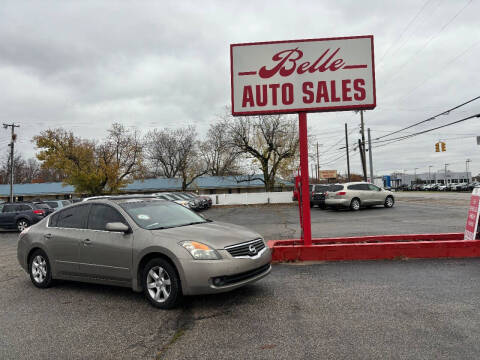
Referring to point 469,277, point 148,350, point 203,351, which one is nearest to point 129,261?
point 148,350

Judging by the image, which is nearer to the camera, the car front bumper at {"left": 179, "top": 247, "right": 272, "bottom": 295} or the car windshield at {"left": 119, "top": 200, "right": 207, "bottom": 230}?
the car front bumper at {"left": 179, "top": 247, "right": 272, "bottom": 295}

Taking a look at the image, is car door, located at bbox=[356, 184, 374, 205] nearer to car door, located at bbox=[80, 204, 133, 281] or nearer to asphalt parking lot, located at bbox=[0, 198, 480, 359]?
asphalt parking lot, located at bbox=[0, 198, 480, 359]

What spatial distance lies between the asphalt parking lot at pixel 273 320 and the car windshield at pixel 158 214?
3.65 feet

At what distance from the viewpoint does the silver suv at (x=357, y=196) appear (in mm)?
22500

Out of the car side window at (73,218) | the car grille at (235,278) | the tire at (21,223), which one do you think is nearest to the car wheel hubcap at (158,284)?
the car grille at (235,278)

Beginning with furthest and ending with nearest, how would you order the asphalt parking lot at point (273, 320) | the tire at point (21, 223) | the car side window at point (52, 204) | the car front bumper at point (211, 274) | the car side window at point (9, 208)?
1. the car side window at point (52, 204)
2. the car side window at point (9, 208)
3. the tire at point (21, 223)
4. the car front bumper at point (211, 274)
5. the asphalt parking lot at point (273, 320)

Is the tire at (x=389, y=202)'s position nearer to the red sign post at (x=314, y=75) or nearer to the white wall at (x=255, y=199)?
the red sign post at (x=314, y=75)

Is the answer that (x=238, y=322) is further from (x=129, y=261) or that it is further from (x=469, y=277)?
(x=469, y=277)

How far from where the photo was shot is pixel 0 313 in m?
5.06

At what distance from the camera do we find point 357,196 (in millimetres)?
22500

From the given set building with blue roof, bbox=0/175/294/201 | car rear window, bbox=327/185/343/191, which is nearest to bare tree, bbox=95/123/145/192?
building with blue roof, bbox=0/175/294/201

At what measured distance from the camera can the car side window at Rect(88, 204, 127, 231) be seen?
5.66 metres

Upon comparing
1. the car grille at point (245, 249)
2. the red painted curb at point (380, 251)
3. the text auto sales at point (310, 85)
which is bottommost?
the red painted curb at point (380, 251)

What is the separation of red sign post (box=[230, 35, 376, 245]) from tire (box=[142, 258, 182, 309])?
404 centimetres
